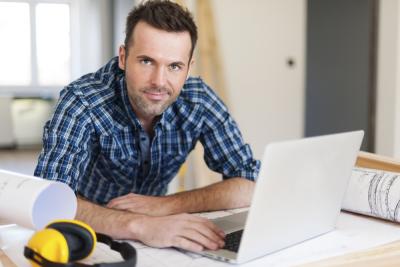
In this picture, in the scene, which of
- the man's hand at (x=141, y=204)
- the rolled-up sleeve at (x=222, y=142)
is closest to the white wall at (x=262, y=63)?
the rolled-up sleeve at (x=222, y=142)

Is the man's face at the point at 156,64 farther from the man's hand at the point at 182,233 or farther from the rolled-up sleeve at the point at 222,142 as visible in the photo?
the man's hand at the point at 182,233

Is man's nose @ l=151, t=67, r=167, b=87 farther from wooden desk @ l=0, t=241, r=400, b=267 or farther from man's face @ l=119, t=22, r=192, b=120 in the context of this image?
wooden desk @ l=0, t=241, r=400, b=267

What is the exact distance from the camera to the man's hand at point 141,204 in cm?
137

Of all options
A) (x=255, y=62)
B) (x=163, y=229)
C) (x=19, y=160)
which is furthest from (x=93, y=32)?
(x=163, y=229)

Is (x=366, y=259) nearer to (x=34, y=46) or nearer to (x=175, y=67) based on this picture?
(x=175, y=67)

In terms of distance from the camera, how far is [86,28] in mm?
6043

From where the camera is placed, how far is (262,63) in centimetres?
375

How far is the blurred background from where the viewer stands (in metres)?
3.55

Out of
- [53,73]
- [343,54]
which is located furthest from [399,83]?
[53,73]

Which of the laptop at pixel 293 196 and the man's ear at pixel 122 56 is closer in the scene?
the laptop at pixel 293 196

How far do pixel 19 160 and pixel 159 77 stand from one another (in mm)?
4291

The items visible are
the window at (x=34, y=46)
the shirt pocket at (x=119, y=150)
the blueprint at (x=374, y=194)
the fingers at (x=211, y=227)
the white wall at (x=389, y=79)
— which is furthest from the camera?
the window at (x=34, y=46)

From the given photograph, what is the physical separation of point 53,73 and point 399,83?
4235mm

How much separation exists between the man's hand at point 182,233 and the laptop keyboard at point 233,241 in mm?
12
